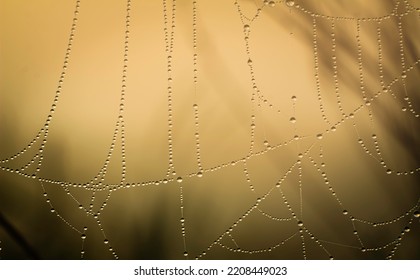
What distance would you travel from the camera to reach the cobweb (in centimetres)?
97

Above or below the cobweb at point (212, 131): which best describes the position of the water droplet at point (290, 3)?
above

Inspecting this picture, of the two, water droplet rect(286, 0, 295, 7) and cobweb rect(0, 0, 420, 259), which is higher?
water droplet rect(286, 0, 295, 7)

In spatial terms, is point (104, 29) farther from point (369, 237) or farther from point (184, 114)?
point (369, 237)

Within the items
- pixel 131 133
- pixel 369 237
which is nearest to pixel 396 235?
pixel 369 237

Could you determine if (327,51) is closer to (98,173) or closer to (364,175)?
(364,175)

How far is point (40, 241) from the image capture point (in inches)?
38.4

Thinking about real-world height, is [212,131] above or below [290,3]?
below

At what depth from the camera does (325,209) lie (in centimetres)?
98

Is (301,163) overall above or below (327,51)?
below

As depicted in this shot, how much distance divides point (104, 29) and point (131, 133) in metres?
0.27

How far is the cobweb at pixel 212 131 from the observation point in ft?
3.20

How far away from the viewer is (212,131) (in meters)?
1.00

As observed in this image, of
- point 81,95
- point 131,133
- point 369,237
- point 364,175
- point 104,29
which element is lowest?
point 369,237
